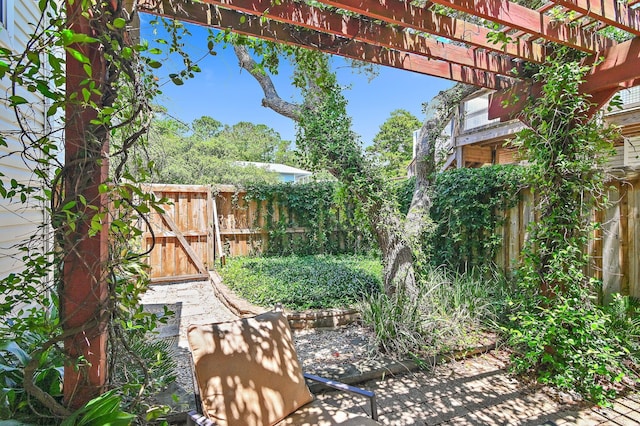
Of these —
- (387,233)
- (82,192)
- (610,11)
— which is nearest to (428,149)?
(387,233)

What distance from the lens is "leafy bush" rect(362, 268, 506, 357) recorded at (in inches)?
130

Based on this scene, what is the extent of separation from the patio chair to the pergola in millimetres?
541

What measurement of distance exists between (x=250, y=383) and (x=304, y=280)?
11.2 ft

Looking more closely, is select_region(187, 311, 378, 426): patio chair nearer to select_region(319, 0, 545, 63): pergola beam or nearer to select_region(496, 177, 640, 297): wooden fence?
select_region(319, 0, 545, 63): pergola beam

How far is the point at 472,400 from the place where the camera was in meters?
A: 2.65

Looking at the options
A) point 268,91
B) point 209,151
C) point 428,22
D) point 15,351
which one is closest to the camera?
point 15,351

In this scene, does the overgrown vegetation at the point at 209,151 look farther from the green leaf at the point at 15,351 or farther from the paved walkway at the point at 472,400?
the paved walkway at the point at 472,400

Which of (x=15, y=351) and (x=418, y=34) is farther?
(x=418, y=34)

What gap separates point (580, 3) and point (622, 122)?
252 inches

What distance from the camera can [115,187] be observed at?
136 centimetres

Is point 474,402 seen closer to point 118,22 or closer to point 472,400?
point 472,400

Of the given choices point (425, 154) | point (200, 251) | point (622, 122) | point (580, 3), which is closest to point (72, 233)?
point (580, 3)

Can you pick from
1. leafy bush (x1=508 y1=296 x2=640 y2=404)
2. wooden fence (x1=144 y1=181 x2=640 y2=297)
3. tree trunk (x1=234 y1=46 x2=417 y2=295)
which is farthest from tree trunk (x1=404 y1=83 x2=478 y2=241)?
leafy bush (x1=508 y1=296 x2=640 y2=404)

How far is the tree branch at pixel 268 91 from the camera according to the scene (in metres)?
4.29
